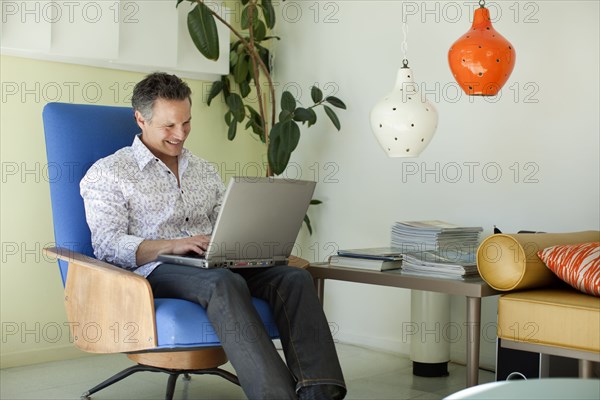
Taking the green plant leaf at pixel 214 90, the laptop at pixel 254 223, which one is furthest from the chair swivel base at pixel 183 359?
the green plant leaf at pixel 214 90

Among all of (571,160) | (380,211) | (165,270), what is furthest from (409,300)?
(165,270)

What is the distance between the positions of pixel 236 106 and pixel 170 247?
4.98 ft

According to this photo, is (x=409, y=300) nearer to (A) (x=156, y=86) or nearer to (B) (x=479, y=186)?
(B) (x=479, y=186)

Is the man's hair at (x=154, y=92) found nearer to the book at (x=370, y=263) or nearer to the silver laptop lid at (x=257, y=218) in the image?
the silver laptop lid at (x=257, y=218)

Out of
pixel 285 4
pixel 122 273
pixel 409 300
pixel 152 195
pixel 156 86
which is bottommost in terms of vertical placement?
pixel 409 300

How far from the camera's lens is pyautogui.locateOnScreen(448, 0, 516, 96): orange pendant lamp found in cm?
274

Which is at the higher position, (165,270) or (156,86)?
(156,86)

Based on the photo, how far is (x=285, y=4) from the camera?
442cm

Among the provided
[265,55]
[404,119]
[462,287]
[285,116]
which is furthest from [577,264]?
[265,55]

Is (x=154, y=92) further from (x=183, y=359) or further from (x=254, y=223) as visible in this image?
(x=183, y=359)

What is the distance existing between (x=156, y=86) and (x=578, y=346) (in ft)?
5.16

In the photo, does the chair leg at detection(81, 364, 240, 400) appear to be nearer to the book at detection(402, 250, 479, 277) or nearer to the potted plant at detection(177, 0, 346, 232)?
the book at detection(402, 250, 479, 277)

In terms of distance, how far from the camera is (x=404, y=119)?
2.70 meters

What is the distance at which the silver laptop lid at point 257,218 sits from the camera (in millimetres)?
2492
